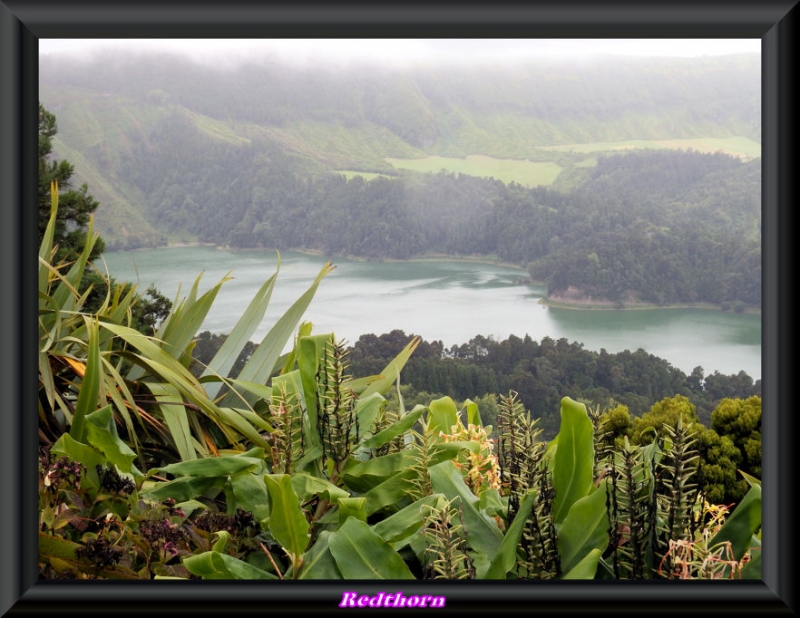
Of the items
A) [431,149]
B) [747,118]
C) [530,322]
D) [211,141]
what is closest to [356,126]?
[431,149]

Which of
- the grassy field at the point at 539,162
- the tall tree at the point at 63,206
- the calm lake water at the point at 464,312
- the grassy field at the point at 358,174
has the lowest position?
the calm lake water at the point at 464,312

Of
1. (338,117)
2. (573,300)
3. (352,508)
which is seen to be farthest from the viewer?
(338,117)

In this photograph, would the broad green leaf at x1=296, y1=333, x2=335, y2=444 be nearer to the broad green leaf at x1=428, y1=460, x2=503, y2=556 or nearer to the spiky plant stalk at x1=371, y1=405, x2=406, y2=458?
the spiky plant stalk at x1=371, y1=405, x2=406, y2=458

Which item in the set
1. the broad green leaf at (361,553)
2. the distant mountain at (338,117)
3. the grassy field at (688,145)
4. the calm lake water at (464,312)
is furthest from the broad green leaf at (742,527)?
the grassy field at (688,145)

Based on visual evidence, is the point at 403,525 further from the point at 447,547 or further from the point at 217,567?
the point at 217,567

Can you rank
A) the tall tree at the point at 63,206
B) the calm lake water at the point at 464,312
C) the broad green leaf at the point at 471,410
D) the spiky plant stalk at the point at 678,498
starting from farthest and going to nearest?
the calm lake water at the point at 464,312 < the tall tree at the point at 63,206 < the broad green leaf at the point at 471,410 < the spiky plant stalk at the point at 678,498

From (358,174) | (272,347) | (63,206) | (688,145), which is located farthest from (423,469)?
(688,145)
